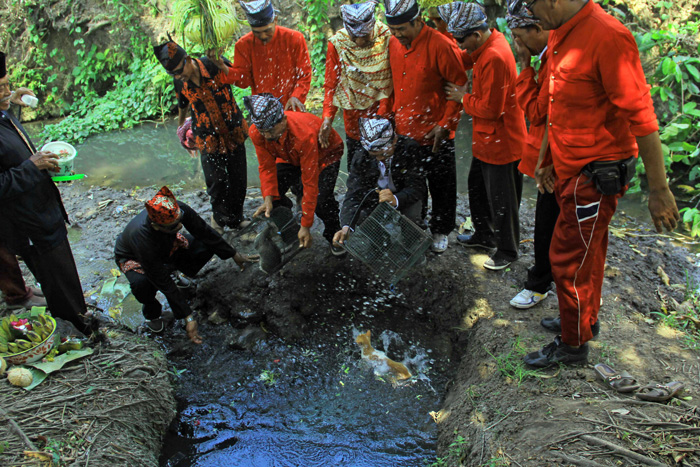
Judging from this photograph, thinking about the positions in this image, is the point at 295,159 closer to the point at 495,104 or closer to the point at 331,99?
the point at 331,99

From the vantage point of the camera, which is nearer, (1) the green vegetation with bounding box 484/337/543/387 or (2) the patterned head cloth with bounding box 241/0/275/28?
(1) the green vegetation with bounding box 484/337/543/387

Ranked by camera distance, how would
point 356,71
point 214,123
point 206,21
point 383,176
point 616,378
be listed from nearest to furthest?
point 616,378
point 383,176
point 356,71
point 206,21
point 214,123

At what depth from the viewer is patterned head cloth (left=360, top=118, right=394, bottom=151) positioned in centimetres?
330

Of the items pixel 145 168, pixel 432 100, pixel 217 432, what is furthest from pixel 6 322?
pixel 145 168

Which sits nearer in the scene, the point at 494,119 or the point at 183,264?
the point at 494,119

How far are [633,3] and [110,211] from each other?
7002mm

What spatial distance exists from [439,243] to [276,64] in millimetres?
2190

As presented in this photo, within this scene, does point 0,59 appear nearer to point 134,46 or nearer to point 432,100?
point 432,100

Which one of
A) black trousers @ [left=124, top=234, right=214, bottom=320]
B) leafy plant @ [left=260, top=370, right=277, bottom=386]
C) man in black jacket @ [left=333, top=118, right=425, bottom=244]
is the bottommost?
leafy plant @ [left=260, top=370, right=277, bottom=386]

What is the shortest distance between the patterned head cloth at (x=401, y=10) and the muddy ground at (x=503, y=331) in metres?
1.93

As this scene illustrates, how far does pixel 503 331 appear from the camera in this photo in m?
3.15

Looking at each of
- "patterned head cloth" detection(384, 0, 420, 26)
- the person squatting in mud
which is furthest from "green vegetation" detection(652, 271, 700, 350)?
the person squatting in mud

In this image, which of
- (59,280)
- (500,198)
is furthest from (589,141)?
(59,280)

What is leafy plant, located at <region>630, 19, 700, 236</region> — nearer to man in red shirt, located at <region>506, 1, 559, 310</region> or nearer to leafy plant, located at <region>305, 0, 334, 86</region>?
man in red shirt, located at <region>506, 1, 559, 310</region>
